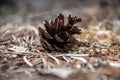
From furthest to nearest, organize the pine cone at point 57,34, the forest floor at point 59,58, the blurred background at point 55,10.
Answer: the blurred background at point 55,10
the pine cone at point 57,34
the forest floor at point 59,58

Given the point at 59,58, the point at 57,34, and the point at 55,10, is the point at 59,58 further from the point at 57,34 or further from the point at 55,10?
the point at 55,10

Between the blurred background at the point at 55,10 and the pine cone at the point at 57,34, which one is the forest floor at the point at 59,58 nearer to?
the pine cone at the point at 57,34

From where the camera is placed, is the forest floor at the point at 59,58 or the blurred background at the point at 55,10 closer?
the forest floor at the point at 59,58

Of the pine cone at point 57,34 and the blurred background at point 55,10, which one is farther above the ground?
the blurred background at point 55,10

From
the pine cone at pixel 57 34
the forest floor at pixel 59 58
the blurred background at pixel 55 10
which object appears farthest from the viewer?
the blurred background at pixel 55 10

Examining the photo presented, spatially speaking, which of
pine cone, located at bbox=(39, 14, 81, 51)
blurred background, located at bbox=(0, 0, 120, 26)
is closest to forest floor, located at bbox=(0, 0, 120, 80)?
pine cone, located at bbox=(39, 14, 81, 51)

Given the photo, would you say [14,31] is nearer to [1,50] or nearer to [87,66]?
[1,50]

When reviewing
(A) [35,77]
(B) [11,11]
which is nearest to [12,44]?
(A) [35,77]

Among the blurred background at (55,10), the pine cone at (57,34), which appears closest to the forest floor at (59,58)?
the pine cone at (57,34)
